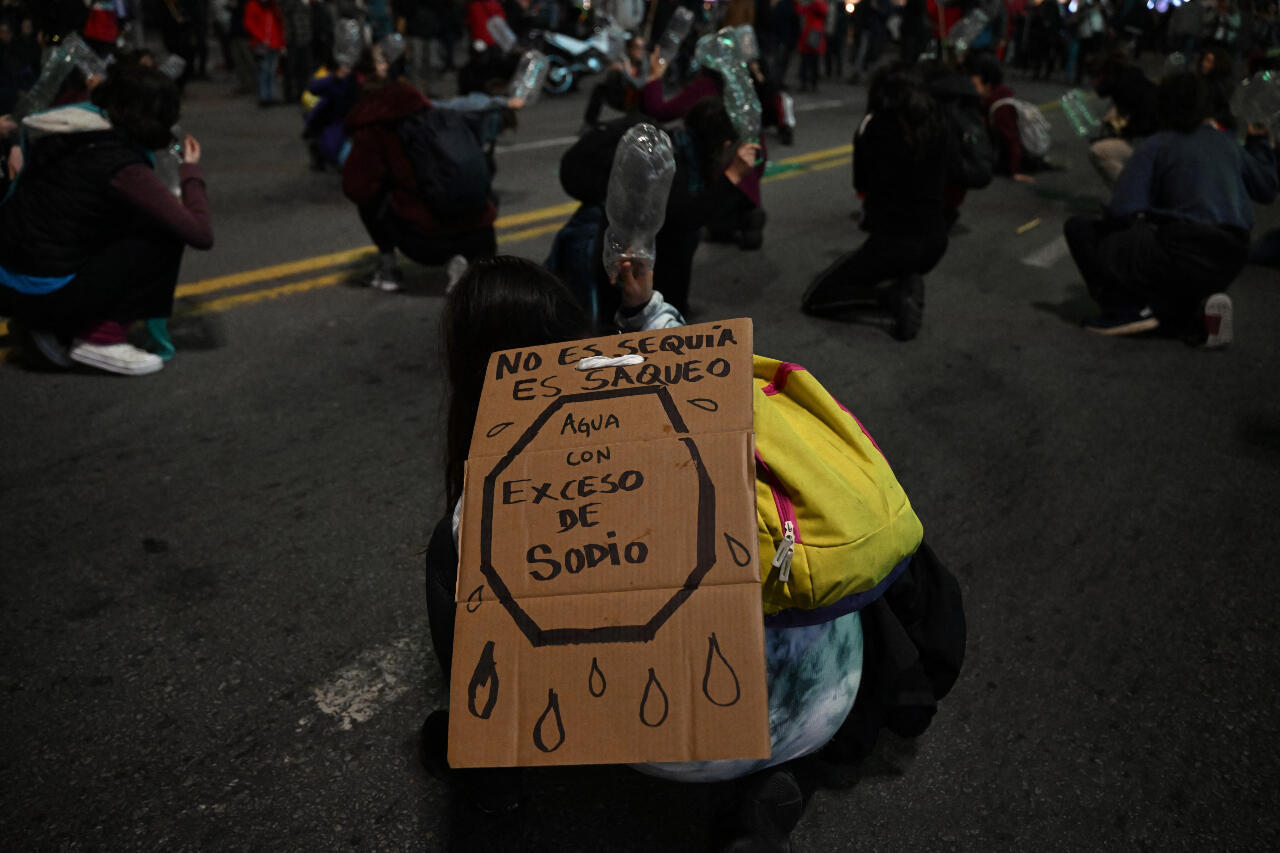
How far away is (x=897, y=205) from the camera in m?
4.91

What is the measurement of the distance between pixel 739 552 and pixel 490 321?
77 centimetres

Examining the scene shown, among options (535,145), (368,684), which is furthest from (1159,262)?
(535,145)

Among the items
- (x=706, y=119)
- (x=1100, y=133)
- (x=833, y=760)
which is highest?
(x=706, y=119)

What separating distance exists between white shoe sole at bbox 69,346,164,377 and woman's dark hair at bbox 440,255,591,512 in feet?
9.44

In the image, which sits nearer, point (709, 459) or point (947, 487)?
point (709, 459)

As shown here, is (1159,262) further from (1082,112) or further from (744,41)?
(1082,112)

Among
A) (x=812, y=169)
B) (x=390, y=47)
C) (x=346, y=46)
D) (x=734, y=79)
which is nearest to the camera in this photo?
(x=734, y=79)

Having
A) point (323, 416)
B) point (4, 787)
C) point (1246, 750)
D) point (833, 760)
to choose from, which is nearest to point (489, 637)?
point (833, 760)

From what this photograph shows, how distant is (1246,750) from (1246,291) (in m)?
4.74

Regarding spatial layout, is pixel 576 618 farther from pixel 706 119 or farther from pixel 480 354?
pixel 706 119

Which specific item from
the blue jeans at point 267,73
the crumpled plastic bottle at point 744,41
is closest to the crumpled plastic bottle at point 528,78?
the crumpled plastic bottle at point 744,41

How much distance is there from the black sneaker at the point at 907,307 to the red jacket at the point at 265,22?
33.4ft

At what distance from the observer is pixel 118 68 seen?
407 cm

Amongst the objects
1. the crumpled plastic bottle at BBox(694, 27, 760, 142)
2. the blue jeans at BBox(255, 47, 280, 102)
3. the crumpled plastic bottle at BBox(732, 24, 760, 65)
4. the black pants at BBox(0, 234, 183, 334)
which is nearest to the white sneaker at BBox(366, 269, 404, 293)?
the black pants at BBox(0, 234, 183, 334)
